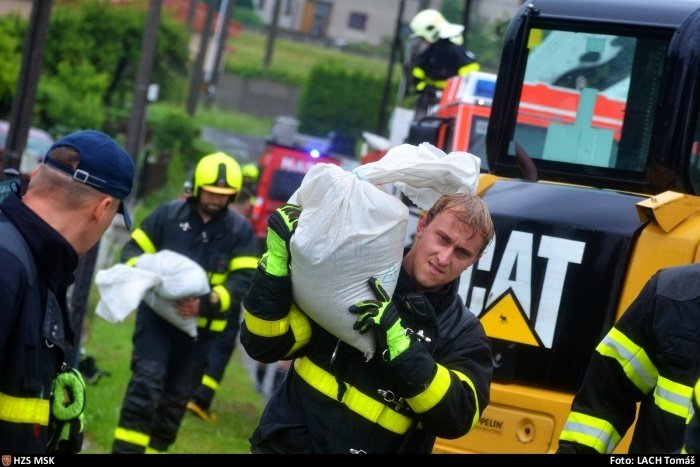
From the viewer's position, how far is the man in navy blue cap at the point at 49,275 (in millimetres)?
3338

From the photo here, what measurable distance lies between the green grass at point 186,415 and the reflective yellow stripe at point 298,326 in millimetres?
4343

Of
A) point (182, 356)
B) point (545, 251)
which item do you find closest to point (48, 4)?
point (182, 356)

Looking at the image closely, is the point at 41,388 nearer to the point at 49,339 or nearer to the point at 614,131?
the point at 49,339

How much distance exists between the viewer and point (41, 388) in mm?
3432

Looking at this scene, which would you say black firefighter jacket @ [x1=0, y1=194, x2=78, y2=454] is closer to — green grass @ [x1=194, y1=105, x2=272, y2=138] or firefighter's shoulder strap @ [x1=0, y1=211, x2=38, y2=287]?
firefighter's shoulder strap @ [x1=0, y1=211, x2=38, y2=287]

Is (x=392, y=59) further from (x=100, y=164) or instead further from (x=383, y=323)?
(x=100, y=164)

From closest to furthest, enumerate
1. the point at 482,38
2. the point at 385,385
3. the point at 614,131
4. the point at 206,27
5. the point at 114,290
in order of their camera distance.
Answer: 1. the point at 385,385
2. the point at 614,131
3. the point at 114,290
4. the point at 206,27
5. the point at 482,38

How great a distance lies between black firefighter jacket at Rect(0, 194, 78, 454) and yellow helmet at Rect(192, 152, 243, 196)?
461cm

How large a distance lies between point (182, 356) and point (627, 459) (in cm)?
512

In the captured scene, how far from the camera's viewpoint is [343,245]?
4.01m

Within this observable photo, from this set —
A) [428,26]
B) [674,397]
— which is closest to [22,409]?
[674,397]

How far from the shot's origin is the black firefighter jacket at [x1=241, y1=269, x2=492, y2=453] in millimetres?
4160

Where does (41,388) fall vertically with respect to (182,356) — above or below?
above

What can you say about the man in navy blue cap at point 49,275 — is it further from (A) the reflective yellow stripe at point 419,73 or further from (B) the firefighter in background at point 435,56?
(A) the reflective yellow stripe at point 419,73
